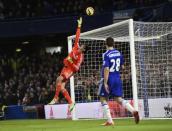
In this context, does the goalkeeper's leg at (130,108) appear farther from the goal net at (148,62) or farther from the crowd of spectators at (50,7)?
the crowd of spectators at (50,7)

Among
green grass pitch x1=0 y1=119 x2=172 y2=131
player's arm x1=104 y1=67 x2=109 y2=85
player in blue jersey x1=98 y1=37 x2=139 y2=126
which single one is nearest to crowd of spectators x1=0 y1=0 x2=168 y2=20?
green grass pitch x1=0 y1=119 x2=172 y2=131

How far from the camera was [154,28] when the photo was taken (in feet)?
57.5

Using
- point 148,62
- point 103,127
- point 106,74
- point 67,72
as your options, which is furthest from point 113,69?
point 148,62

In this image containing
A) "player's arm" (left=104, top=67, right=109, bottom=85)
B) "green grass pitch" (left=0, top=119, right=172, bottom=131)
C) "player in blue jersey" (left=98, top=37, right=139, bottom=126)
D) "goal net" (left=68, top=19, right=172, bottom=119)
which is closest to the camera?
"green grass pitch" (left=0, top=119, right=172, bottom=131)

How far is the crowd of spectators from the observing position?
30.5 metres

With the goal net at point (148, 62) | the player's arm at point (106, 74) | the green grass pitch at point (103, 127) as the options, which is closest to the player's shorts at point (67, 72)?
the goal net at point (148, 62)

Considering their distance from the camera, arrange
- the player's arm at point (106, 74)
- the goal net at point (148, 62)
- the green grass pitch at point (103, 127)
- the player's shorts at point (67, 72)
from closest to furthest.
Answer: the green grass pitch at point (103, 127), the player's arm at point (106, 74), the goal net at point (148, 62), the player's shorts at point (67, 72)

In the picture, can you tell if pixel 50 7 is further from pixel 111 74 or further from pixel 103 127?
pixel 103 127

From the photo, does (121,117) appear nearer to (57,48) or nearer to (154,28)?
(154,28)

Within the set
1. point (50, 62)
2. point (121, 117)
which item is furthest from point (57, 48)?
point (121, 117)

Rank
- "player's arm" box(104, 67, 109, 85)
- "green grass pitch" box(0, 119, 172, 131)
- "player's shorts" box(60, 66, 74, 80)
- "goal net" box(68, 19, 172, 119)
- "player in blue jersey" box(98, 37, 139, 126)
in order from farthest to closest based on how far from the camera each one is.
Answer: "player's shorts" box(60, 66, 74, 80) < "goal net" box(68, 19, 172, 119) < "player in blue jersey" box(98, 37, 139, 126) < "player's arm" box(104, 67, 109, 85) < "green grass pitch" box(0, 119, 172, 131)

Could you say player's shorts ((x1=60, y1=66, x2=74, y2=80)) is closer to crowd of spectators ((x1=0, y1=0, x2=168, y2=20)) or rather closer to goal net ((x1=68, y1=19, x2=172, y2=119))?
goal net ((x1=68, y1=19, x2=172, y2=119))

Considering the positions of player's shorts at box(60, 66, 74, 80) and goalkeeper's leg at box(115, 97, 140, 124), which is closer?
goalkeeper's leg at box(115, 97, 140, 124)

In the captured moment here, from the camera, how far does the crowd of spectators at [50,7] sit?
3048 centimetres
